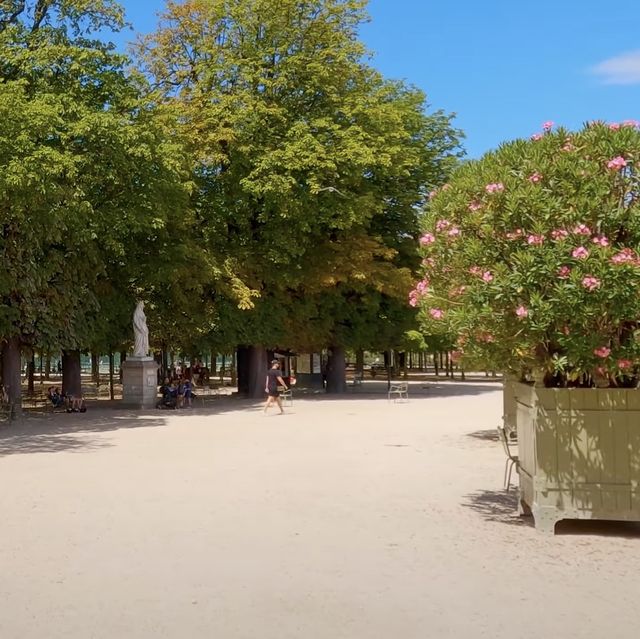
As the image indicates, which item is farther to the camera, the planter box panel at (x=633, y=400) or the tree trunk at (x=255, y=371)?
the tree trunk at (x=255, y=371)

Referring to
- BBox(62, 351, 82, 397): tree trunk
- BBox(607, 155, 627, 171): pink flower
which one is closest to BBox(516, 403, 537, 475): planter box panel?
BBox(607, 155, 627, 171): pink flower

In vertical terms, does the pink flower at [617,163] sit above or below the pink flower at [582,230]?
above

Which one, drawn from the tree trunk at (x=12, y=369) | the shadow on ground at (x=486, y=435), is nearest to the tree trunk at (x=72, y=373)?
the tree trunk at (x=12, y=369)

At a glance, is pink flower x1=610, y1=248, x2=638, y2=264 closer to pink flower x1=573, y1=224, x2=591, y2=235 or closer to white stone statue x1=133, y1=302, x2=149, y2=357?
pink flower x1=573, y1=224, x2=591, y2=235

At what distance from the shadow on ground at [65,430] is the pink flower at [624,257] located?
1073 cm

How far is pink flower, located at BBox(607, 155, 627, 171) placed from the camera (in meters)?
7.21

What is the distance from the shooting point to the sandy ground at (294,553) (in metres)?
5.01

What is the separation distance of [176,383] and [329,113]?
38.0ft

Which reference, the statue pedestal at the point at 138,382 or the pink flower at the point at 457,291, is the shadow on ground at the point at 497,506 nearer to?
the pink flower at the point at 457,291

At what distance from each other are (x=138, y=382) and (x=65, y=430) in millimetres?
7923

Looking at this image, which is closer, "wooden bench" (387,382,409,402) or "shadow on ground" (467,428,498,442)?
"shadow on ground" (467,428,498,442)

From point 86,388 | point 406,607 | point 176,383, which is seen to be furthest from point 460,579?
point 86,388

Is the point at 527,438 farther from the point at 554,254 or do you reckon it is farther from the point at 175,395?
the point at 175,395

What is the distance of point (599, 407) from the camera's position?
748 centimetres
